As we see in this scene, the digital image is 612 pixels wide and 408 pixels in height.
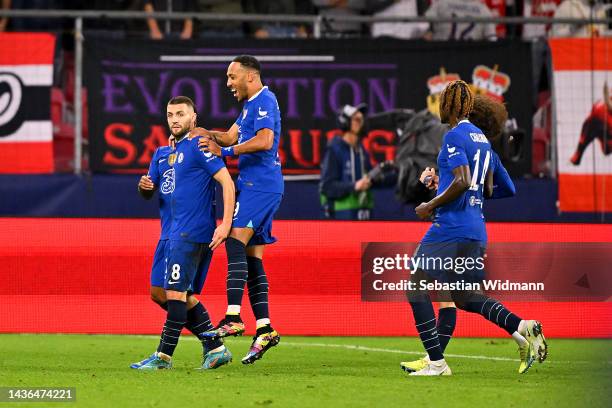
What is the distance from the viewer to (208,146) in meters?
9.02

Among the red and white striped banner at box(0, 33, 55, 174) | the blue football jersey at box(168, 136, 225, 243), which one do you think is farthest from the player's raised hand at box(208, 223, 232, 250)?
the red and white striped banner at box(0, 33, 55, 174)

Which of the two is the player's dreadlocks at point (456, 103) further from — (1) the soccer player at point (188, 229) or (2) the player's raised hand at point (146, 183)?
(2) the player's raised hand at point (146, 183)

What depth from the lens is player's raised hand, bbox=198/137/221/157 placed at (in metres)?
9.01

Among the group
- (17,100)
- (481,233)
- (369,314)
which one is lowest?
(369,314)

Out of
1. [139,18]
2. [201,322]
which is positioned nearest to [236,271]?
[201,322]

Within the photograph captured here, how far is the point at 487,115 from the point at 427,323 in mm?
1557

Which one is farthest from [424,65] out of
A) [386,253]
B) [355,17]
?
[386,253]

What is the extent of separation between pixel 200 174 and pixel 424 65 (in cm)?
671

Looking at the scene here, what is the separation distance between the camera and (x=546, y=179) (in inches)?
597

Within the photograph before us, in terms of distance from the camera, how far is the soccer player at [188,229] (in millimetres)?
8930

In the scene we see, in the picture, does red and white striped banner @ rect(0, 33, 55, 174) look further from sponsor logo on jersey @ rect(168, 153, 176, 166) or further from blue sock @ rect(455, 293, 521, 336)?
blue sock @ rect(455, 293, 521, 336)

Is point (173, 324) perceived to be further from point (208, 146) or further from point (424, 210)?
point (424, 210)

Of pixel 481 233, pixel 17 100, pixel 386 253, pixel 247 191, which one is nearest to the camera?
pixel 481 233

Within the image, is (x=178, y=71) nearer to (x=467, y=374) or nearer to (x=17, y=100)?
(x=17, y=100)
